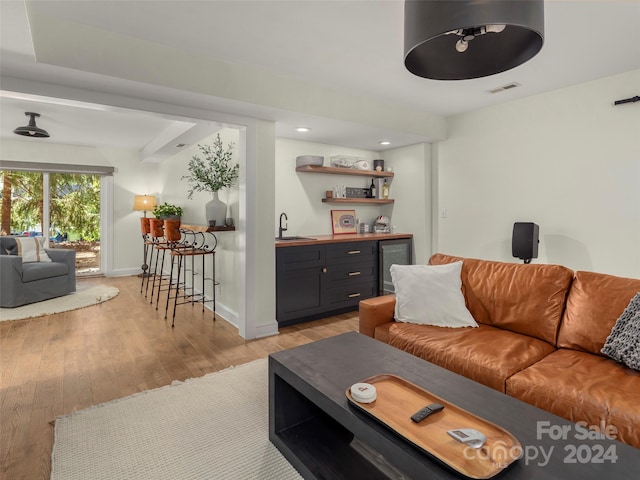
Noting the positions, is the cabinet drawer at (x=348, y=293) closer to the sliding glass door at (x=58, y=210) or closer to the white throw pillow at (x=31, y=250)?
the white throw pillow at (x=31, y=250)

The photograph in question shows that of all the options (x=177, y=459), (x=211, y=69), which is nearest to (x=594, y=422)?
(x=177, y=459)

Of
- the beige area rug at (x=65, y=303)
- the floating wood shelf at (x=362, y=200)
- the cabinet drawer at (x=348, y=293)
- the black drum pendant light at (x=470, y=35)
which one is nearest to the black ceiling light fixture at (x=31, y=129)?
the beige area rug at (x=65, y=303)

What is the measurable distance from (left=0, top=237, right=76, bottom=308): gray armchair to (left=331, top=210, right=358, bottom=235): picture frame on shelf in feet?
12.6

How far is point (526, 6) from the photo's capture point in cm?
115

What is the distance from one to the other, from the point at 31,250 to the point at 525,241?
6187 mm

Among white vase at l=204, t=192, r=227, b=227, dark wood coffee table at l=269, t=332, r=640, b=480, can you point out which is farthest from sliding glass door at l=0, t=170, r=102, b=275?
dark wood coffee table at l=269, t=332, r=640, b=480

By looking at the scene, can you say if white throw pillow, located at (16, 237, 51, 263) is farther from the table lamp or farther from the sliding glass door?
the table lamp

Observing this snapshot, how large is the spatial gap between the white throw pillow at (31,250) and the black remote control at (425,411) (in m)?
5.62

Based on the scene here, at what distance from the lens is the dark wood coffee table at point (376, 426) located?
41.4 inches

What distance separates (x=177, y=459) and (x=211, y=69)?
266 cm

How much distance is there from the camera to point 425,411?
1254 millimetres

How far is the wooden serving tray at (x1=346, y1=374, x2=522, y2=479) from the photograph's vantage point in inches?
40.5

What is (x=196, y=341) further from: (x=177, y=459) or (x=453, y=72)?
(x=453, y=72)

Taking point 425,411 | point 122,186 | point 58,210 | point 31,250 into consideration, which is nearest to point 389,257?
point 425,411
